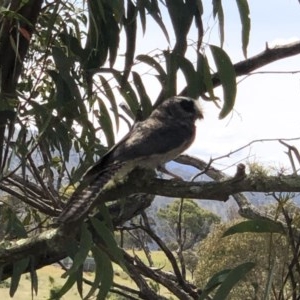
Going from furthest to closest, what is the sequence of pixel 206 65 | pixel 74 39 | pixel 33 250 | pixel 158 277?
pixel 158 277, pixel 74 39, pixel 206 65, pixel 33 250

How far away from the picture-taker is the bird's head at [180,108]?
1653 mm

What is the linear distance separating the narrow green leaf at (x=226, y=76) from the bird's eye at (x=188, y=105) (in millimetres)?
210

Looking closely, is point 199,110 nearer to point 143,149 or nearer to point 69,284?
point 143,149

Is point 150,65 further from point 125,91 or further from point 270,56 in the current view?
point 270,56

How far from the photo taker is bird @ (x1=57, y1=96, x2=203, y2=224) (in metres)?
1.30

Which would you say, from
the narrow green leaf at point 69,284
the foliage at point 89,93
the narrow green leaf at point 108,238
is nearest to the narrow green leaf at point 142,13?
the foliage at point 89,93

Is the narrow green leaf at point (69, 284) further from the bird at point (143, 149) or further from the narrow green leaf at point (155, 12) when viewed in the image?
the narrow green leaf at point (155, 12)

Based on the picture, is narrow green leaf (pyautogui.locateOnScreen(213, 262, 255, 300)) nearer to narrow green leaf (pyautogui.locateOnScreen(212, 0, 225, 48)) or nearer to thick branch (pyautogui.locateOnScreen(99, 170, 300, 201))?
thick branch (pyautogui.locateOnScreen(99, 170, 300, 201))

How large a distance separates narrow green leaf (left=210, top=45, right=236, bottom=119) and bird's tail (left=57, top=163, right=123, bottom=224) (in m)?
0.26

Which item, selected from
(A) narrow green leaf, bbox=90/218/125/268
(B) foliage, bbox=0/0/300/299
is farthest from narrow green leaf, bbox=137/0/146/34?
(A) narrow green leaf, bbox=90/218/125/268

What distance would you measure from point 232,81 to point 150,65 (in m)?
0.27

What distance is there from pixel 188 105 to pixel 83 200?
1.70 feet

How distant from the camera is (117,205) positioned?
6.08 feet

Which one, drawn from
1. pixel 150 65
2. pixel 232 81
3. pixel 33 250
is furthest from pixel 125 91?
pixel 33 250
